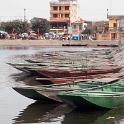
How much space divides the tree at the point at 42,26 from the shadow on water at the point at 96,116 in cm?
7592

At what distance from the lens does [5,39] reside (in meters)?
81.0

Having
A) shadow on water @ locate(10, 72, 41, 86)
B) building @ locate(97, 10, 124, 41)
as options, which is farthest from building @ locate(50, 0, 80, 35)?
shadow on water @ locate(10, 72, 41, 86)

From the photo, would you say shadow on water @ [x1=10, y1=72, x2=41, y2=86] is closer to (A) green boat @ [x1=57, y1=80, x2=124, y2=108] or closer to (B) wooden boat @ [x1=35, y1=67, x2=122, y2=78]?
(B) wooden boat @ [x1=35, y1=67, x2=122, y2=78]

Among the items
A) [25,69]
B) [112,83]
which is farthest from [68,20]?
[112,83]

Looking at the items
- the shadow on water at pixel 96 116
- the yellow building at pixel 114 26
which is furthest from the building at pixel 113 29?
the shadow on water at pixel 96 116

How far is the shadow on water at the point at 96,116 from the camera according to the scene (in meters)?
15.6

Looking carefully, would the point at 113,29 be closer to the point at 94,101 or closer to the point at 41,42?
the point at 41,42

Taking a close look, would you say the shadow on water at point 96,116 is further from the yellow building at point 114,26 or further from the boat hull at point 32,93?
the yellow building at point 114,26

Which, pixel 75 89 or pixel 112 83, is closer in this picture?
pixel 75 89

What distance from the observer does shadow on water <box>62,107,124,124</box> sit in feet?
51.0


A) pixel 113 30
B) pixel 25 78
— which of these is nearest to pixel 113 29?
pixel 113 30

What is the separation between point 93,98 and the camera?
15.6 metres

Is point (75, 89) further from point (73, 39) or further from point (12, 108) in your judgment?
point (73, 39)

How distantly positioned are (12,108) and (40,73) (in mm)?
7896
